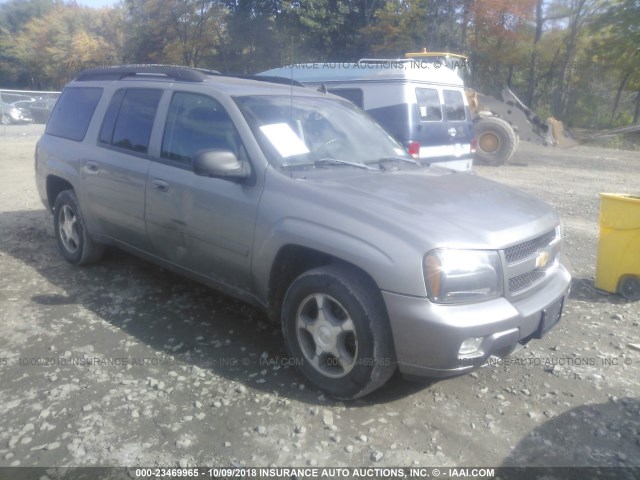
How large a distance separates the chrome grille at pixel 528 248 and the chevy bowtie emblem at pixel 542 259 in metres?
0.03

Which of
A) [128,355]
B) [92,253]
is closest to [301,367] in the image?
[128,355]

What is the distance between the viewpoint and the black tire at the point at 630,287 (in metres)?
4.78

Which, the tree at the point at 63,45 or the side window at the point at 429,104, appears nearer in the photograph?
the side window at the point at 429,104

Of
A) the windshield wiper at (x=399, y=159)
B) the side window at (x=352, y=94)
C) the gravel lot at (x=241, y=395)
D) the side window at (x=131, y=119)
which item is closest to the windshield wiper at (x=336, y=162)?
the windshield wiper at (x=399, y=159)

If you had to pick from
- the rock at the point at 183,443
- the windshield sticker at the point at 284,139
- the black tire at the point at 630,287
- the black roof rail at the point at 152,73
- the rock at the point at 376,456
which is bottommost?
the rock at the point at 376,456

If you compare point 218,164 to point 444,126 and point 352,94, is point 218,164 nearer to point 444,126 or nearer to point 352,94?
point 352,94

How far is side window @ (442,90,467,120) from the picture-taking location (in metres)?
9.81

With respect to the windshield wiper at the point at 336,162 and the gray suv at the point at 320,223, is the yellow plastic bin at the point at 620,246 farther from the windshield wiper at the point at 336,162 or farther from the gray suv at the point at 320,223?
the windshield wiper at the point at 336,162

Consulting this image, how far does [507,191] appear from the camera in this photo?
3.75 meters

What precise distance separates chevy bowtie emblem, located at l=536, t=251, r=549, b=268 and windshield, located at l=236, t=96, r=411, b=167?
4.51ft

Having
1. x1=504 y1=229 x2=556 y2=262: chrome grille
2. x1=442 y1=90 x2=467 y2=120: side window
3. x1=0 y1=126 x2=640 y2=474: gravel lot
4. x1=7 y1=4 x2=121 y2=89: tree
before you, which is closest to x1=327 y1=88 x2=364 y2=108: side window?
x1=442 y1=90 x2=467 y2=120: side window

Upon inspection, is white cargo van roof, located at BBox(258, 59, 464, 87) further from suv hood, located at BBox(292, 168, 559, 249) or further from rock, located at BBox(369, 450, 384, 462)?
rock, located at BBox(369, 450, 384, 462)

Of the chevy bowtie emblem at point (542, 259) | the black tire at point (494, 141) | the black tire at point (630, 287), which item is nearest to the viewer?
the chevy bowtie emblem at point (542, 259)

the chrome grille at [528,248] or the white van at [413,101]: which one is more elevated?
the white van at [413,101]
